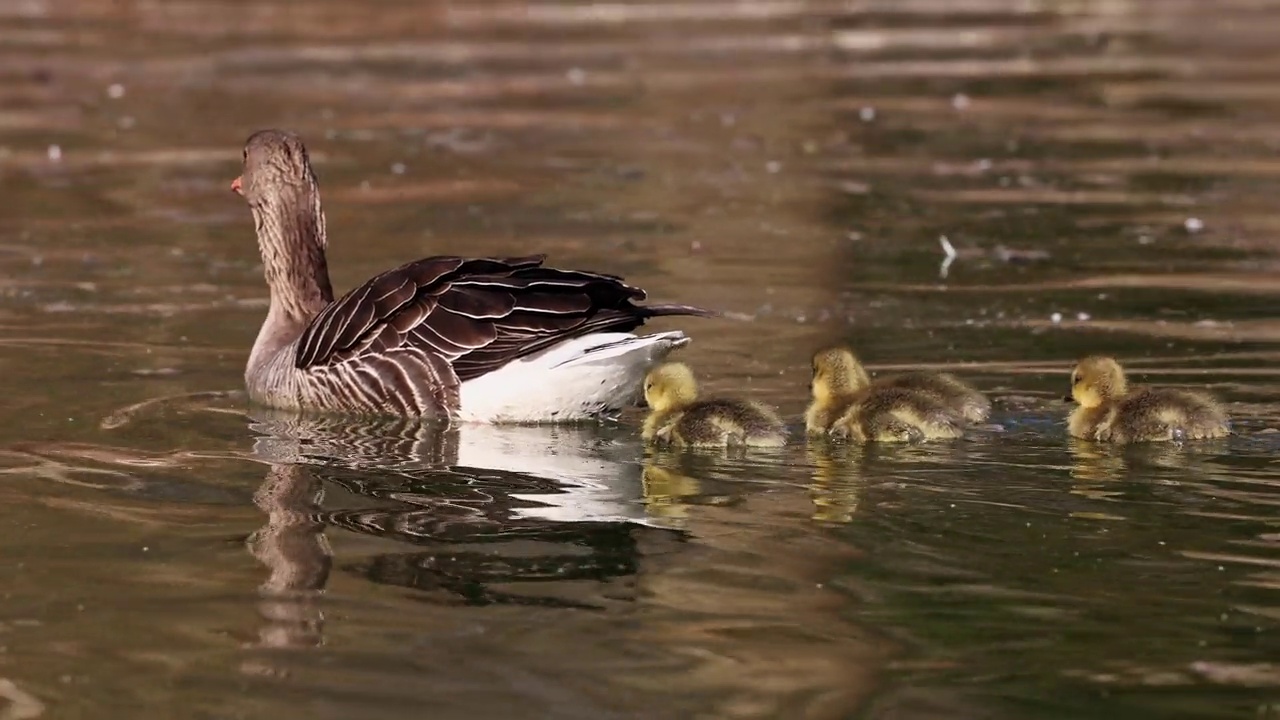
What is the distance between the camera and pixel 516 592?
6570mm

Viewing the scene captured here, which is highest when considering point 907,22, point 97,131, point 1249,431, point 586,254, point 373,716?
point 907,22

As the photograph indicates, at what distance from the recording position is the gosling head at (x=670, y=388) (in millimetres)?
8938

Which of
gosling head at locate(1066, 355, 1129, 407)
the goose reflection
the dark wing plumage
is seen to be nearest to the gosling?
gosling head at locate(1066, 355, 1129, 407)

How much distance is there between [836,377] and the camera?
9000mm

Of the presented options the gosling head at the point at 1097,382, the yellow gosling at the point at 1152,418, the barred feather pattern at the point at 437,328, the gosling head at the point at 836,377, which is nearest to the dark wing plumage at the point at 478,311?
the barred feather pattern at the point at 437,328

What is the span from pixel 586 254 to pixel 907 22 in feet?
52.1

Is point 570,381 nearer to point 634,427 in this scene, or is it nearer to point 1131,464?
point 634,427

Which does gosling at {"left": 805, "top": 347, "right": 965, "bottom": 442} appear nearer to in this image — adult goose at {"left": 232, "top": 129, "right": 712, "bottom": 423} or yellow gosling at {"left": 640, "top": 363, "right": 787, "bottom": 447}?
yellow gosling at {"left": 640, "top": 363, "right": 787, "bottom": 447}

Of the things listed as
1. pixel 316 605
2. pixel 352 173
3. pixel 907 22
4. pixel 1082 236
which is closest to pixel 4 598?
pixel 316 605

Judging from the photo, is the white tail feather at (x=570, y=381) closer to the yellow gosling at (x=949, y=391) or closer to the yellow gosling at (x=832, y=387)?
the yellow gosling at (x=832, y=387)

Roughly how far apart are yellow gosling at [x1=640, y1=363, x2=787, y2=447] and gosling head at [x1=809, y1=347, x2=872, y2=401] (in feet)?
0.77

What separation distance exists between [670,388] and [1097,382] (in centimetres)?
174

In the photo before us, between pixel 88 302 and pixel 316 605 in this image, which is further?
pixel 88 302

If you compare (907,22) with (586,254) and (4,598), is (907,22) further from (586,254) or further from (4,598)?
(4,598)
